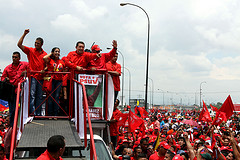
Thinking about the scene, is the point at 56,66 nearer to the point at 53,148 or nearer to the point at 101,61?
the point at 101,61

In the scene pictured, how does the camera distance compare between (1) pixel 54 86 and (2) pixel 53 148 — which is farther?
(1) pixel 54 86

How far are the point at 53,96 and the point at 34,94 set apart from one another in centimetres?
44

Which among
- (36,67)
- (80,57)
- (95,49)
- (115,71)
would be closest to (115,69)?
(115,71)

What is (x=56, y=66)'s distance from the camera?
24.2 feet

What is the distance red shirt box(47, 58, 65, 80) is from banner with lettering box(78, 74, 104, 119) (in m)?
0.73

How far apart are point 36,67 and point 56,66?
1.54ft

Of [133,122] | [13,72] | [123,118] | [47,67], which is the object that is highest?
[47,67]

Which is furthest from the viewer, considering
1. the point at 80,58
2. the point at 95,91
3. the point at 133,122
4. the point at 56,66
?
the point at 133,122

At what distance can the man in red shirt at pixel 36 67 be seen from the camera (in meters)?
7.05

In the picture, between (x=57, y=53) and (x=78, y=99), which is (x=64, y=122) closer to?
(x=78, y=99)

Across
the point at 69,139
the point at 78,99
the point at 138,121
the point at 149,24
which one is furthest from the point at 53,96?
the point at 149,24

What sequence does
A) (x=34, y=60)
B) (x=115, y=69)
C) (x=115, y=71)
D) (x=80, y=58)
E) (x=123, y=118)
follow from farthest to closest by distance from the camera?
1. (x=123, y=118)
2. (x=115, y=69)
3. (x=115, y=71)
4. (x=34, y=60)
5. (x=80, y=58)

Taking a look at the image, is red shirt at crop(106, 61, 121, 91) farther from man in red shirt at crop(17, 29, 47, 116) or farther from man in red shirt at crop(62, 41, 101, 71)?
man in red shirt at crop(17, 29, 47, 116)

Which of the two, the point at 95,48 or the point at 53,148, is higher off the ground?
the point at 95,48
